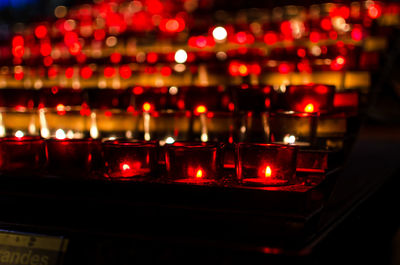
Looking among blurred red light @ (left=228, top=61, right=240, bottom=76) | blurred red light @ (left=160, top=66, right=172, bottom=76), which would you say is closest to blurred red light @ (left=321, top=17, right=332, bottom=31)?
blurred red light @ (left=228, top=61, right=240, bottom=76)

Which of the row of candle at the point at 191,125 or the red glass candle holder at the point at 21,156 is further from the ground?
the row of candle at the point at 191,125

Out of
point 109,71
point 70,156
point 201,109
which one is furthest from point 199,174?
point 109,71

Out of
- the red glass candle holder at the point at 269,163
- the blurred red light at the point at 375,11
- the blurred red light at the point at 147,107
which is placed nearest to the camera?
the red glass candle holder at the point at 269,163

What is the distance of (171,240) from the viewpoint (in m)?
0.72

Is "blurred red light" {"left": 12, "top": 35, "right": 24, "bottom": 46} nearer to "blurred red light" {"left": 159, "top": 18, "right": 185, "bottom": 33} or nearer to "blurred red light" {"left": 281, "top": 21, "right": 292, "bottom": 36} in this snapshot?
"blurred red light" {"left": 159, "top": 18, "right": 185, "bottom": 33}

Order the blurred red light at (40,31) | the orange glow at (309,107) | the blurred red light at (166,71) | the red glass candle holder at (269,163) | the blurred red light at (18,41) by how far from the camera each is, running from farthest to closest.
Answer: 1. the blurred red light at (40,31)
2. the blurred red light at (18,41)
3. the blurred red light at (166,71)
4. the orange glow at (309,107)
5. the red glass candle holder at (269,163)

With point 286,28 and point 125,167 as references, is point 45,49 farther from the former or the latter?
point 125,167

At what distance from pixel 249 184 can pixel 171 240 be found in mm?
155

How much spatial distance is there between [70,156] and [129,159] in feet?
0.47

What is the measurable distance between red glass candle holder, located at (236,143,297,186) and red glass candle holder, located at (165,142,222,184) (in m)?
0.05

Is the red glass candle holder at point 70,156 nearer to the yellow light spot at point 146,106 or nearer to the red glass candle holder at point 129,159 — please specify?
the red glass candle holder at point 129,159

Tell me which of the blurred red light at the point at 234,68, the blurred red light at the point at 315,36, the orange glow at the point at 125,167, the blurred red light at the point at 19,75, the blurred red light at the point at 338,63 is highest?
the blurred red light at the point at 315,36

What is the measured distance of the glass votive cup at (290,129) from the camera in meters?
1.02

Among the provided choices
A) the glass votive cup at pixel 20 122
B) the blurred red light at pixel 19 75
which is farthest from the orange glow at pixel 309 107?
the blurred red light at pixel 19 75
